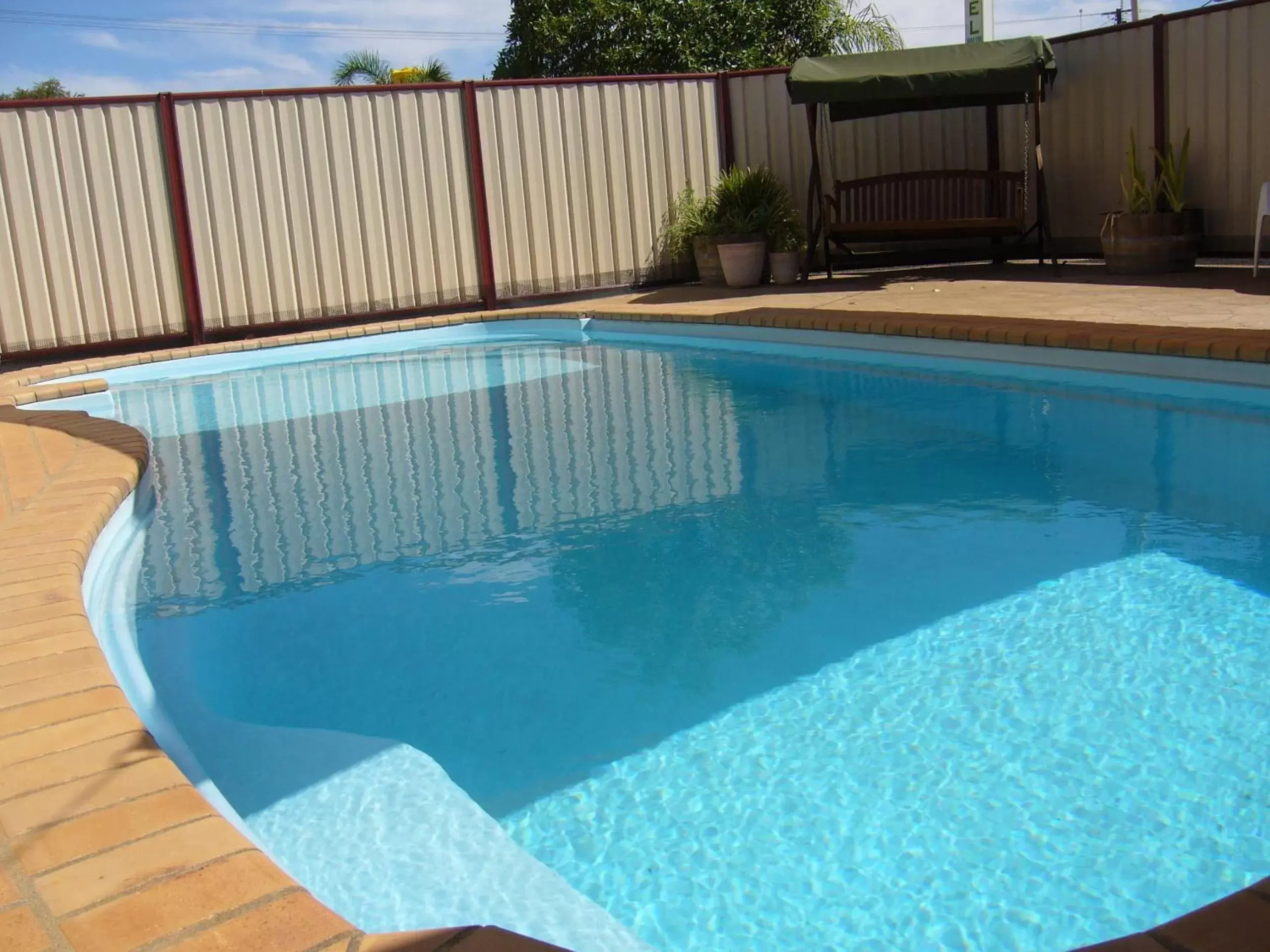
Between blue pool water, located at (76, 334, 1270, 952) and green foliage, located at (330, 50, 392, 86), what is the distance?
3082 centimetres

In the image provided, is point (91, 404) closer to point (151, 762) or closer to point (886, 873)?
point (151, 762)

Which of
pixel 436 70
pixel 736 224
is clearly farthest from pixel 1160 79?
pixel 436 70

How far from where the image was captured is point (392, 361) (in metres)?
8.35

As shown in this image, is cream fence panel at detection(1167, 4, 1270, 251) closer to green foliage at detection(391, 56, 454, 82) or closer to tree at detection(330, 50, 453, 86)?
green foliage at detection(391, 56, 454, 82)

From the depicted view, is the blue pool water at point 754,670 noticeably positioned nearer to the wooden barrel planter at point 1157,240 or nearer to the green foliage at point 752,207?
the wooden barrel planter at point 1157,240

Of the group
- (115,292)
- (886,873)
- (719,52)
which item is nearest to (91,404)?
(115,292)

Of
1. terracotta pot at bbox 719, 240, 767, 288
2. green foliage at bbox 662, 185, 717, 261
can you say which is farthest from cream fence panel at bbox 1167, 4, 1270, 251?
green foliage at bbox 662, 185, 717, 261

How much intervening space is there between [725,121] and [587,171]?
4.56 ft

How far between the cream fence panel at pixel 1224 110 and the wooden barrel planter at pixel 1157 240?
27 cm

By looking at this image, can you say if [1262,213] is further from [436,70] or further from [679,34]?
[436,70]

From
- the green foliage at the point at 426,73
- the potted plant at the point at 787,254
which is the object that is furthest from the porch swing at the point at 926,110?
the green foliage at the point at 426,73

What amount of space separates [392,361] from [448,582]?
5.19m

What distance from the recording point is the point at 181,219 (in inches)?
348

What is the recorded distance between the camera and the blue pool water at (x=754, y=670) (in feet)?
6.30
